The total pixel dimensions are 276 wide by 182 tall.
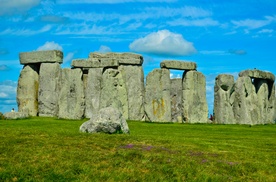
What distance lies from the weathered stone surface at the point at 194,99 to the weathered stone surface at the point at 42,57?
9.65 meters

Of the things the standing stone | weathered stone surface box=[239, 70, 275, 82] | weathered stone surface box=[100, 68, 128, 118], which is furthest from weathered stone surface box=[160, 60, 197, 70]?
weathered stone surface box=[239, 70, 275, 82]

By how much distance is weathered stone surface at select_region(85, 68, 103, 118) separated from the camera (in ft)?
117

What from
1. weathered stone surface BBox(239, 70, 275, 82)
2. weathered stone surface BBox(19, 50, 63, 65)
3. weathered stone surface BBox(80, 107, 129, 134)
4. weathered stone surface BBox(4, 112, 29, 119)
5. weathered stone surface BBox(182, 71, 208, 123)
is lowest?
weathered stone surface BBox(80, 107, 129, 134)

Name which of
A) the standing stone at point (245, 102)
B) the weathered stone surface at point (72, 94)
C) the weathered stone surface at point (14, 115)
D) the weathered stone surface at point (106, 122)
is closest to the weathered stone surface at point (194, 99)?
the standing stone at point (245, 102)

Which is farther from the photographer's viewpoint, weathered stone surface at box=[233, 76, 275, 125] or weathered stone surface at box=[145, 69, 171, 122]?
weathered stone surface at box=[233, 76, 275, 125]

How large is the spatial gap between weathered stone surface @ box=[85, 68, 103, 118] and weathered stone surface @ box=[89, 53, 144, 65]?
5.66 feet

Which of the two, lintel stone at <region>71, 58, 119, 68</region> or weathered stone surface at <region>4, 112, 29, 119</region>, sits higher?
lintel stone at <region>71, 58, 119, 68</region>

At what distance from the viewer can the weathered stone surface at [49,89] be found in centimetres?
3653

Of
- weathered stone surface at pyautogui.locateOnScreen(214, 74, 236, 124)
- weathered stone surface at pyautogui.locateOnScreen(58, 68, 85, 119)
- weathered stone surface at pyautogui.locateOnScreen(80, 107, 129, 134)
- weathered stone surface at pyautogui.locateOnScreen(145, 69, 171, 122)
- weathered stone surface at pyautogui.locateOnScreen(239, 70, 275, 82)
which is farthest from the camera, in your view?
weathered stone surface at pyautogui.locateOnScreen(239, 70, 275, 82)

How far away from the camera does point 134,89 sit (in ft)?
120

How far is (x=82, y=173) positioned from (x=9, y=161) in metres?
2.43

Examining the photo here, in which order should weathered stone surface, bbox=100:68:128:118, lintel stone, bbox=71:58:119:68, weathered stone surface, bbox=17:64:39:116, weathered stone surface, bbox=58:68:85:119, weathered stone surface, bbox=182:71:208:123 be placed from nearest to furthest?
1. weathered stone surface, bbox=100:68:128:118
2. lintel stone, bbox=71:58:119:68
3. weathered stone surface, bbox=58:68:85:119
4. weathered stone surface, bbox=182:71:208:123
5. weathered stone surface, bbox=17:64:39:116

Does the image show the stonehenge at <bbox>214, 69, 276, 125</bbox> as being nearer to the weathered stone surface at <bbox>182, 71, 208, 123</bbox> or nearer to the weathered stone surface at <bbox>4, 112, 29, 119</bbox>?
the weathered stone surface at <bbox>182, 71, 208, 123</bbox>

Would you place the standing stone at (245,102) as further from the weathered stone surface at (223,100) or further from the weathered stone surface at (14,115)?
the weathered stone surface at (14,115)
